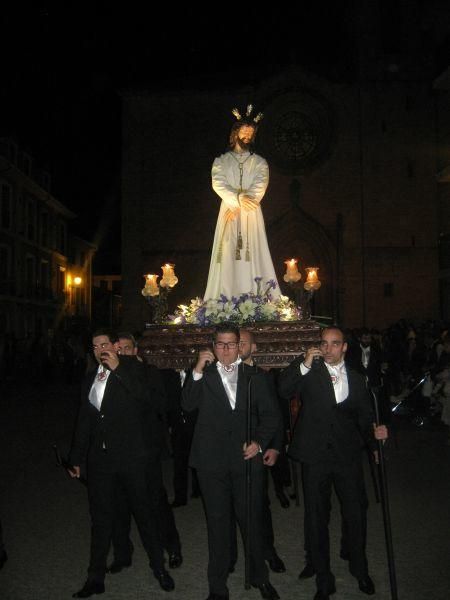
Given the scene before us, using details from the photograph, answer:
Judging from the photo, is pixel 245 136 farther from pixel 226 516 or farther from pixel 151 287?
pixel 226 516

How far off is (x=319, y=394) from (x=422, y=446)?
640 cm

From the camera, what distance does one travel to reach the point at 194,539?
241 inches

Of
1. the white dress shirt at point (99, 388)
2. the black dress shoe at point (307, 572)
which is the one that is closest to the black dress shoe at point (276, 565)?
the black dress shoe at point (307, 572)

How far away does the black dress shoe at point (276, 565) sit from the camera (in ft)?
17.2

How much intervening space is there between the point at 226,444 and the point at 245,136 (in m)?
4.65

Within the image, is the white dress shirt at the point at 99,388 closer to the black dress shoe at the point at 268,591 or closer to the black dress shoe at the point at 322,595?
the black dress shoe at the point at 268,591

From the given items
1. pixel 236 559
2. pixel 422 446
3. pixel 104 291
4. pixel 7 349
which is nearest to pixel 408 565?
pixel 236 559

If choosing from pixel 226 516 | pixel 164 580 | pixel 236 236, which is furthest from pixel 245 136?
pixel 164 580

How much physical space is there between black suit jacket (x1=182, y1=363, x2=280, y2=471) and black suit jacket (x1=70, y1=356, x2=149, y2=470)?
0.46 meters

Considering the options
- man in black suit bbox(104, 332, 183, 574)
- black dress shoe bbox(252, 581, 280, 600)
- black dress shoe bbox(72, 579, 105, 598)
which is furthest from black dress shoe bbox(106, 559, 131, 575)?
black dress shoe bbox(252, 581, 280, 600)

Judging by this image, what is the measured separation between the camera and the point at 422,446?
1064cm

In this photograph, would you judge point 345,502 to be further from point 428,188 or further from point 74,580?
point 428,188

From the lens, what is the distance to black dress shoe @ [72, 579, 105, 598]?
15.4ft

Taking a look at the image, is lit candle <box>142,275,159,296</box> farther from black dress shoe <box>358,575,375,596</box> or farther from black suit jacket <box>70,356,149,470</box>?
black dress shoe <box>358,575,375,596</box>
